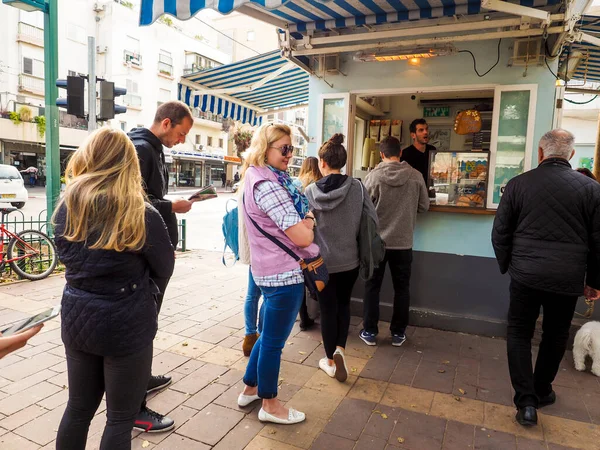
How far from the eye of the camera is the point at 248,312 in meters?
3.84

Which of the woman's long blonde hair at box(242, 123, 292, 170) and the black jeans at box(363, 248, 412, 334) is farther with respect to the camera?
the black jeans at box(363, 248, 412, 334)

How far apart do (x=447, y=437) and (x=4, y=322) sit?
458cm

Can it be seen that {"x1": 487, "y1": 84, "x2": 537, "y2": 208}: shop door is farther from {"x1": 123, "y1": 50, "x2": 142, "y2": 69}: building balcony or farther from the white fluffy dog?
{"x1": 123, "y1": 50, "x2": 142, "y2": 69}: building balcony

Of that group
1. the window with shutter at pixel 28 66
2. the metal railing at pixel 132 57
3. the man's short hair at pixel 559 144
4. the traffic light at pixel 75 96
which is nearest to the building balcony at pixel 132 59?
the metal railing at pixel 132 57

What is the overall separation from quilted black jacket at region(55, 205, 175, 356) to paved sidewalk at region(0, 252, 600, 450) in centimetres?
118

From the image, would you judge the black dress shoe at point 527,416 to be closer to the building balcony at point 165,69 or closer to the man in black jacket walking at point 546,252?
the man in black jacket walking at point 546,252

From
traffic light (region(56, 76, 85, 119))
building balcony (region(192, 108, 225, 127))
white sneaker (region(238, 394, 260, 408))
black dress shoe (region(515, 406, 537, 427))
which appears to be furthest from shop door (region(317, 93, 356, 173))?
building balcony (region(192, 108, 225, 127))

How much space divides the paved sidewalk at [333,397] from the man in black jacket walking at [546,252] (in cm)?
34

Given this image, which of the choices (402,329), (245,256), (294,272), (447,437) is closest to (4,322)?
(245,256)

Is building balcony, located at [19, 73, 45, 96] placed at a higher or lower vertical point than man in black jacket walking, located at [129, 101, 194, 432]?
higher

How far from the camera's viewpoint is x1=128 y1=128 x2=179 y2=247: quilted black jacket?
263 cm

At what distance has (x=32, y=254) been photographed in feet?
21.2

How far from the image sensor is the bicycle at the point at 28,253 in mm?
6297

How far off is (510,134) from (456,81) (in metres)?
0.83
